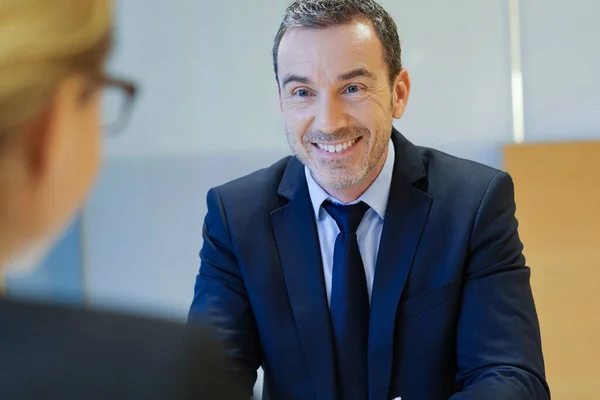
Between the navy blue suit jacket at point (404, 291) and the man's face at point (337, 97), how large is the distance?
0.10 m

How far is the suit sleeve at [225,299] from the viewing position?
178 cm

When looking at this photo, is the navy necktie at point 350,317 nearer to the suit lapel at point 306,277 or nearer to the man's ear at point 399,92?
the suit lapel at point 306,277

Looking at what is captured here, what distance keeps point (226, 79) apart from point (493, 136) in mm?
1052

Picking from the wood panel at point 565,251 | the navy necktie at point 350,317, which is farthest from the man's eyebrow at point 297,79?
the wood panel at point 565,251

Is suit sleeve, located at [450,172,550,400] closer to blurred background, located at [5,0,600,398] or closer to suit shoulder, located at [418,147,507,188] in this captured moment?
suit shoulder, located at [418,147,507,188]

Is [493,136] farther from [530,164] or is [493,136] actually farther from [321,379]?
[321,379]

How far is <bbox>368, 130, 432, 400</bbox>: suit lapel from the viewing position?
5.63 feet

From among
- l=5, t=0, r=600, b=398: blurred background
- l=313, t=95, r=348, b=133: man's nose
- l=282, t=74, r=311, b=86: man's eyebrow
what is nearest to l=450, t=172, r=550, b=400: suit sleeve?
l=313, t=95, r=348, b=133: man's nose

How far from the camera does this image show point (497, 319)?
168cm

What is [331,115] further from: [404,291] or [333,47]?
[404,291]

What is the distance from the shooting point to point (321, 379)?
1.73m

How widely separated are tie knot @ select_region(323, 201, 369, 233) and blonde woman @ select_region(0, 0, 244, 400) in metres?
1.18

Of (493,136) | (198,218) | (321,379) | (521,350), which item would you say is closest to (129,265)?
(198,218)

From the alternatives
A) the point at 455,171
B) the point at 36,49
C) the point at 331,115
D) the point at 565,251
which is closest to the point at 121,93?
the point at 36,49
